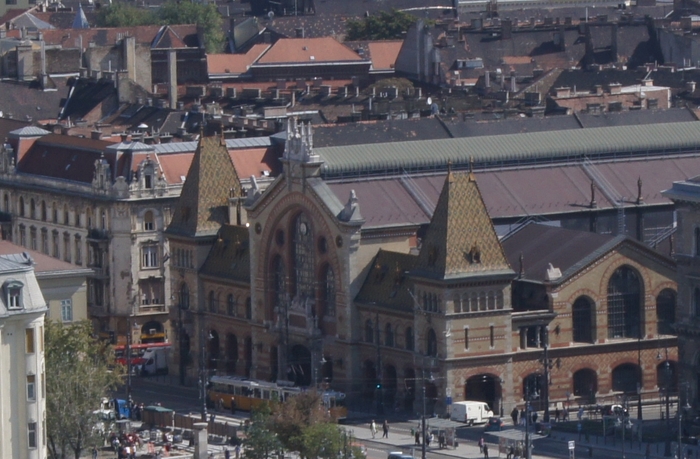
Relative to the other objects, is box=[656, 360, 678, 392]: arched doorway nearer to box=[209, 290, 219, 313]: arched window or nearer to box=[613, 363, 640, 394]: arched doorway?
box=[613, 363, 640, 394]: arched doorway

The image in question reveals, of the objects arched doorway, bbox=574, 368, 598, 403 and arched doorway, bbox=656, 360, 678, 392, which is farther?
arched doorway, bbox=574, 368, 598, 403

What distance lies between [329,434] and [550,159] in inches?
1665

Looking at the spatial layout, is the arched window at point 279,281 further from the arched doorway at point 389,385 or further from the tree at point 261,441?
the tree at point 261,441

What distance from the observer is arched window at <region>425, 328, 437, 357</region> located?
552 feet

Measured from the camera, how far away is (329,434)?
150 meters

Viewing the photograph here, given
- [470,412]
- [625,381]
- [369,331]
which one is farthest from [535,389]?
[369,331]

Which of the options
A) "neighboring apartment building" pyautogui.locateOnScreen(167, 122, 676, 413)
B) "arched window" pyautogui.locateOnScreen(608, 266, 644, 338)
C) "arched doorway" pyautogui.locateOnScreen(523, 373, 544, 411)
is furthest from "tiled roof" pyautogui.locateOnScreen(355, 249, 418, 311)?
"arched window" pyautogui.locateOnScreen(608, 266, 644, 338)

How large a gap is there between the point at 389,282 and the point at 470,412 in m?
9.76

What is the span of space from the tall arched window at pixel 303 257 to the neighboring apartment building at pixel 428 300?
11cm

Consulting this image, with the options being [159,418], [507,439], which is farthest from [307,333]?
[507,439]

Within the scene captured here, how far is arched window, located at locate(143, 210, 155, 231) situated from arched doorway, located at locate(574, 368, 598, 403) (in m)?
36.8

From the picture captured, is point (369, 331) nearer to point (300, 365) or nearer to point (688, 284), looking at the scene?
point (300, 365)

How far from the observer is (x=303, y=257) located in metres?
179

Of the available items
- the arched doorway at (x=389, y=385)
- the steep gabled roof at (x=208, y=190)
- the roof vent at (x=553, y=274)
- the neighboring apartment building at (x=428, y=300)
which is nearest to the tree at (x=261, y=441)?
the neighboring apartment building at (x=428, y=300)
